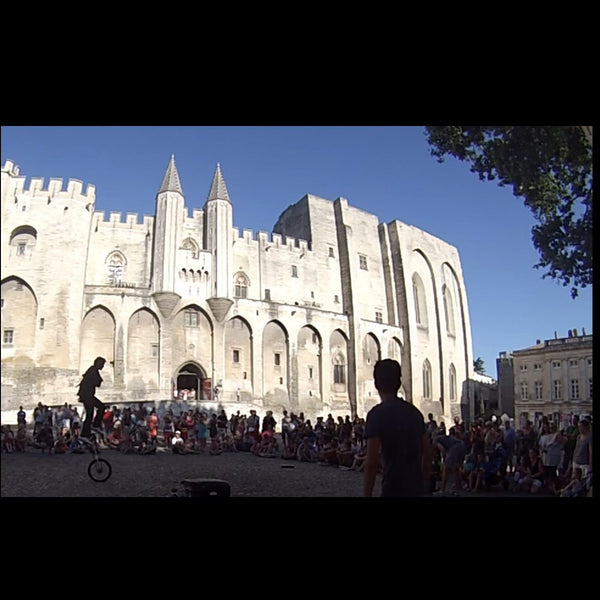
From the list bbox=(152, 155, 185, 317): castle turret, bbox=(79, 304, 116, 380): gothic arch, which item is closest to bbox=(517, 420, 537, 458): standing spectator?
bbox=(152, 155, 185, 317): castle turret

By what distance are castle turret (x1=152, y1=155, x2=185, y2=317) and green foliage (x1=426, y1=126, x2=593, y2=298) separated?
10597mm

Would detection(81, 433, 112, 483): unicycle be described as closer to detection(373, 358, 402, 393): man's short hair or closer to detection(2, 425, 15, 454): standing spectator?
detection(2, 425, 15, 454): standing spectator

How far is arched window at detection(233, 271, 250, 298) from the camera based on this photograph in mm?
20844

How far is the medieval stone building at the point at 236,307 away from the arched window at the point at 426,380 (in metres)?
0.07

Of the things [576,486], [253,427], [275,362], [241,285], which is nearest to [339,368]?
[275,362]

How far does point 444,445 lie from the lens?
23.3 ft

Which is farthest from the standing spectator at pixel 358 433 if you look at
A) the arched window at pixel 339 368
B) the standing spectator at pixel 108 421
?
the arched window at pixel 339 368

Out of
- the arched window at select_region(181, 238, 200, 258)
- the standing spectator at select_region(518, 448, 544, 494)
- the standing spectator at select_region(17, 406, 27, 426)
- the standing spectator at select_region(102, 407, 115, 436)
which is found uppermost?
the arched window at select_region(181, 238, 200, 258)

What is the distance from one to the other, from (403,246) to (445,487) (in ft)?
51.0

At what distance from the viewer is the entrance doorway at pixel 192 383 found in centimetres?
1669
